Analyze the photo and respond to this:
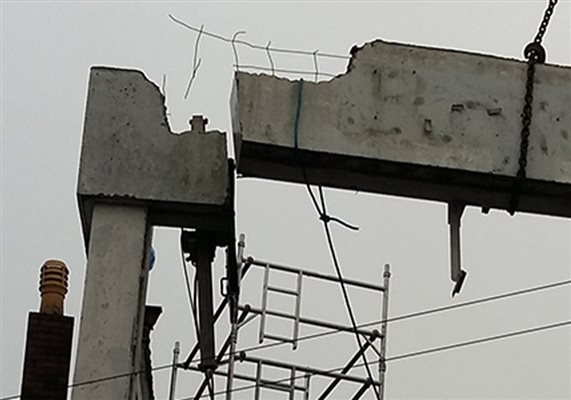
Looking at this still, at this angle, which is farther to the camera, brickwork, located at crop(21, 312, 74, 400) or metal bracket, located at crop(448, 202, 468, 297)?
brickwork, located at crop(21, 312, 74, 400)

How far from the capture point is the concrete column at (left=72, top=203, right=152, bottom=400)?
282 inches

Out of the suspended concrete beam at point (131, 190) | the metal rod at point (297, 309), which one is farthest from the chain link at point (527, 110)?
the metal rod at point (297, 309)

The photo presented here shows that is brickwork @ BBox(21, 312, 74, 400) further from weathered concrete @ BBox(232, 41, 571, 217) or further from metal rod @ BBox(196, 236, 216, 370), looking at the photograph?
weathered concrete @ BBox(232, 41, 571, 217)

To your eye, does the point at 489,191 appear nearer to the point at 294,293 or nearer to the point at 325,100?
the point at 325,100

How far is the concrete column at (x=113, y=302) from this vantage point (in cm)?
716

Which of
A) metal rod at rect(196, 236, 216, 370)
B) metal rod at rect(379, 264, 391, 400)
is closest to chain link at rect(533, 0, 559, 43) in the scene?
metal rod at rect(196, 236, 216, 370)

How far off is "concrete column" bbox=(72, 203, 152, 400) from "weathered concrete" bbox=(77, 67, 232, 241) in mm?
127

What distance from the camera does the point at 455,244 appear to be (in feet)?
25.1

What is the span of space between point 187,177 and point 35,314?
94.1 inches

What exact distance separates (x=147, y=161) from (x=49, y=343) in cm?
235

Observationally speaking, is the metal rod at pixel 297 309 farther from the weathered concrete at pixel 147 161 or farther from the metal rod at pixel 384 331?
the weathered concrete at pixel 147 161

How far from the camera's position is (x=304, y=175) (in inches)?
292

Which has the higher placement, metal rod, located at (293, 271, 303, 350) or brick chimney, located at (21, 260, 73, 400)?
metal rod, located at (293, 271, 303, 350)

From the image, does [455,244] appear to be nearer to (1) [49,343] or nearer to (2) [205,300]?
(2) [205,300]
